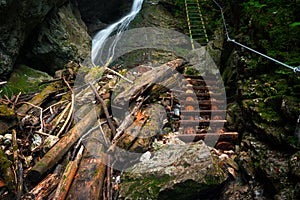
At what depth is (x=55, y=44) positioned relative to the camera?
951cm

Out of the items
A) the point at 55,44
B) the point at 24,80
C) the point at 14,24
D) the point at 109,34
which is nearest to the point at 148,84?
the point at 24,80

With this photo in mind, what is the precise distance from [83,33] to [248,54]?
30.4 ft

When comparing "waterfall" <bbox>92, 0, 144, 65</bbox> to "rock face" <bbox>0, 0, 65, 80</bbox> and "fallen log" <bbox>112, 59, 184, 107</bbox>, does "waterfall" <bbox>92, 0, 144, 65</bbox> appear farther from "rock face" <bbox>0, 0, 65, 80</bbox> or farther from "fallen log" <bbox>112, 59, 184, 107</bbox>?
"fallen log" <bbox>112, 59, 184, 107</bbox>

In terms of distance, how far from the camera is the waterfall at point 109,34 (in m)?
11.3

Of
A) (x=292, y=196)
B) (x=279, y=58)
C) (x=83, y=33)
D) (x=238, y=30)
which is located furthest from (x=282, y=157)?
(x=83, y=33)

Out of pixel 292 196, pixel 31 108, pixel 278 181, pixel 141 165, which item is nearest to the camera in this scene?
pixel 292 196

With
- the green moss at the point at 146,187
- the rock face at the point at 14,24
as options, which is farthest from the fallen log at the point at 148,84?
the rock face at the point at 14,24

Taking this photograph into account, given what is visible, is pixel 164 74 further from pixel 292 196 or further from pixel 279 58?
pixel 292 196

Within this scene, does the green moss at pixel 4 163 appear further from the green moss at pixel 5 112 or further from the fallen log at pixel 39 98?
the fallen log at pixel 39 98

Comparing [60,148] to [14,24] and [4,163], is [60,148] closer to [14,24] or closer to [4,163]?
[4,163]

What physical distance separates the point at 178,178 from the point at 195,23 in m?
10.9

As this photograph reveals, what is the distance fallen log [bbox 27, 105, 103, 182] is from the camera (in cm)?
258

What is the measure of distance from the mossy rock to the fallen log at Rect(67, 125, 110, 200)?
16.2 feet

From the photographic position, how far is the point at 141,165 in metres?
2.60
